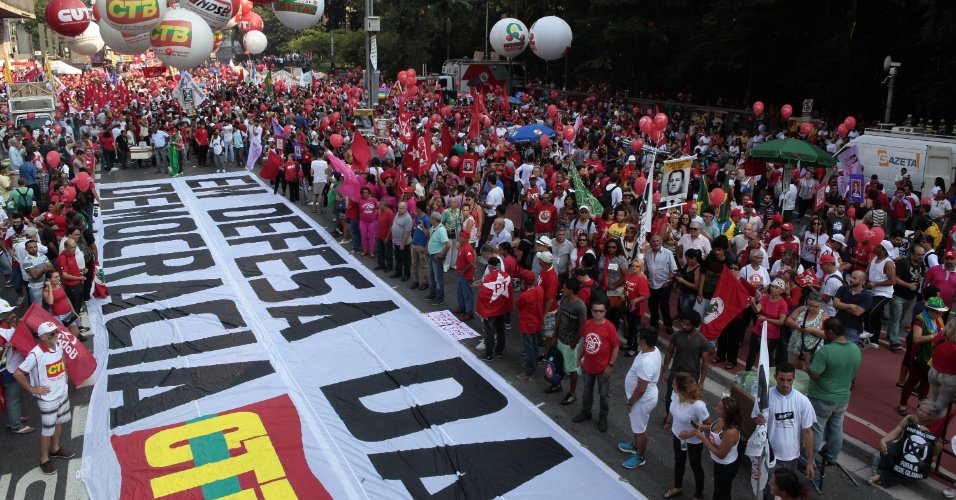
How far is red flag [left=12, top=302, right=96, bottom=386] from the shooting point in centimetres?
779

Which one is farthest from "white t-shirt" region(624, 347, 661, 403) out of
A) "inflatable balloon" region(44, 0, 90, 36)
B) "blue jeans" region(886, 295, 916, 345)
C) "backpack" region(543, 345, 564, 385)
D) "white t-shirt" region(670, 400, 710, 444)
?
"inflatable balloon" region(44, 0, 90, 36)

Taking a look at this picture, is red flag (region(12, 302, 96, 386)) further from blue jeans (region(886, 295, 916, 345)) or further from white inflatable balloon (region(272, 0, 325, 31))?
white inflatable balloon (region(272, 0, 325, 31))

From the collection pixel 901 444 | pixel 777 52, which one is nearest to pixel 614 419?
pixel 901 444

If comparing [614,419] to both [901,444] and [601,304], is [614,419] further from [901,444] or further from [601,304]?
[901,444]

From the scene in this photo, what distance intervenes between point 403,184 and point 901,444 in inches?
384

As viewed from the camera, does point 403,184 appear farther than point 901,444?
Yes

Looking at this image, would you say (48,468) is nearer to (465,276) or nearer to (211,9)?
(465,276)

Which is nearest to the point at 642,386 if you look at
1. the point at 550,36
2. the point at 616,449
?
the point at 616,449

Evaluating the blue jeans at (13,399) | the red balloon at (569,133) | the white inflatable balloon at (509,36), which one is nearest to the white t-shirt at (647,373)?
the blue jeans at (13,399)

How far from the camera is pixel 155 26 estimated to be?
1928cm

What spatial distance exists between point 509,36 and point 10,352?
1320 inches

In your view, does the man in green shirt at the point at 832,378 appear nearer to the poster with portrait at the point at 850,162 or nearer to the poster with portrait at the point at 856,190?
the poster with portrait at the point at 856,190

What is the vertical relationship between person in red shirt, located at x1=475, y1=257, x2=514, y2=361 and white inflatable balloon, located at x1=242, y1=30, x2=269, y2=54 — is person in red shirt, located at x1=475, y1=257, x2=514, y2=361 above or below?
below

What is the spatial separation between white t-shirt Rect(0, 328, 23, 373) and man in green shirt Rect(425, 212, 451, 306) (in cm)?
606
